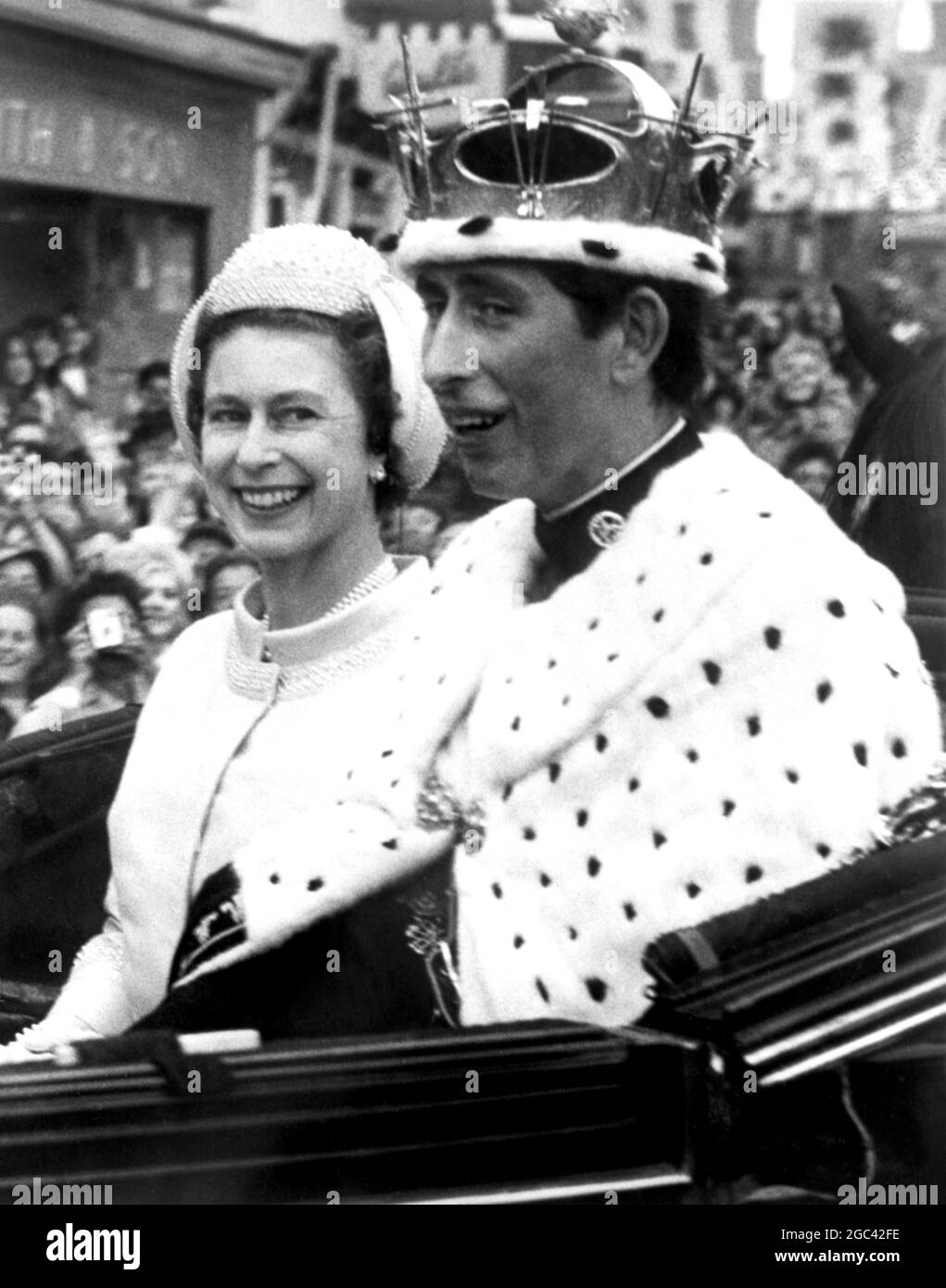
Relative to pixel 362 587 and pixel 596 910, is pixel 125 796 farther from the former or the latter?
pixel 596 910

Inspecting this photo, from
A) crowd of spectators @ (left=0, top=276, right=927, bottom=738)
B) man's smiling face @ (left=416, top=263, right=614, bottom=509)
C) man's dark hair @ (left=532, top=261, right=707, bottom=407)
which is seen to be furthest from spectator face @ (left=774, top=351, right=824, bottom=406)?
man's smiling face @ (left=416, top=263, right=614, bottom=509)

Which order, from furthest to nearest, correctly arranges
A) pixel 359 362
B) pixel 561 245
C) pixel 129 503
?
pixel 129 503, pixel 359 362, pixel 561 245

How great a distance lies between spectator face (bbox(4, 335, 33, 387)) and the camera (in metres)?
2.68

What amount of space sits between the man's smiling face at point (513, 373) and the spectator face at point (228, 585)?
0.33m

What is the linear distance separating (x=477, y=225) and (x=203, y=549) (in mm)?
552

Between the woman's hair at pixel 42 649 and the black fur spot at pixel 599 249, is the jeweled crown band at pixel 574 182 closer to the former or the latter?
the black fur spot at pixel 599 249

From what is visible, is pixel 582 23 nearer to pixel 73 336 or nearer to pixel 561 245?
pixel 561 245

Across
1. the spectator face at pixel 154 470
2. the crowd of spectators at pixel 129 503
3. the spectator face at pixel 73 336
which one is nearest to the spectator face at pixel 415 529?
the crowd of spectators at pixel 129 503

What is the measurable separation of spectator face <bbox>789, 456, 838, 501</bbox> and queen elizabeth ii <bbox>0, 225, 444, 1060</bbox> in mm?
454

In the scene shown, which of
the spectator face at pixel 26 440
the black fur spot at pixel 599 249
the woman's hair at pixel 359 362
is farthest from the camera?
the spectator face at pixel 26 440

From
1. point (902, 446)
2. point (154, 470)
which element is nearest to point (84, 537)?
point (154, 470)

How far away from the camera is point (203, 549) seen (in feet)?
8.90

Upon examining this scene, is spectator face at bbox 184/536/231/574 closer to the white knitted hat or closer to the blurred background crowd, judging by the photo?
the blurred background crowd

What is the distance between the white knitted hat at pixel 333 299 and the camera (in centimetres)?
260
